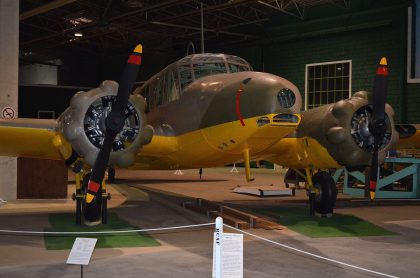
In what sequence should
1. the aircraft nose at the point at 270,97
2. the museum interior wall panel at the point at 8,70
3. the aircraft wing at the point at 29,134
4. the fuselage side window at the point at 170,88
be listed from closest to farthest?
1. the aircraft nose at the point at 270,97
2. the aircraft wing at the point at 29,134
3. the fuselage side window at the point at 170,88
4. the museum interior wall panel at the point at 8,70

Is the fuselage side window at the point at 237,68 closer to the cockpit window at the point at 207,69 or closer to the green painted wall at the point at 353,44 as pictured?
the cockpit window at the point at 207,69

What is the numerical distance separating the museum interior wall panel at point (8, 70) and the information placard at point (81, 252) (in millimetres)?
7771

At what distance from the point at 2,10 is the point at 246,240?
8.56m

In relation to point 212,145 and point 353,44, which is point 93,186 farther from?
point 353,44

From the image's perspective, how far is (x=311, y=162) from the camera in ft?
36.4

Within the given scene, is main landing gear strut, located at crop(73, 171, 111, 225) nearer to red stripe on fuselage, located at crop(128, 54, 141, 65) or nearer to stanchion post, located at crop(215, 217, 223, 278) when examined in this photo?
red stripe on fuselage, located at crop(128, 54, 141, 65)

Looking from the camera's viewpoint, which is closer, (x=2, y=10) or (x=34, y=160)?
(x=2, y=10)

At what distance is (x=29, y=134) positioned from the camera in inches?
355

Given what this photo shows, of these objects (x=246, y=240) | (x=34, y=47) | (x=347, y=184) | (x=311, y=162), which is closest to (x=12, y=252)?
(x=246, y=240)

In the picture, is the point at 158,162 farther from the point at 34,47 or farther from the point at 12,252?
the point at 34,47

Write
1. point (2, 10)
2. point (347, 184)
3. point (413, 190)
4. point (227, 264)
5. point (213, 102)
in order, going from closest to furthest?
point (227, 264) → point (213, 102) → point (2, 10) → point (413, 190) → point (347, 184)

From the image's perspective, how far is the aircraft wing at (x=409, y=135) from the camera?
1115 centimetres

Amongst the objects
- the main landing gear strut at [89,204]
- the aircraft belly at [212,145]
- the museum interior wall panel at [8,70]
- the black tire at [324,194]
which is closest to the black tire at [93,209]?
the main landing gear strut at [89,204]

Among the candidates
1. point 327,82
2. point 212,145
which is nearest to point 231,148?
point 212,145
